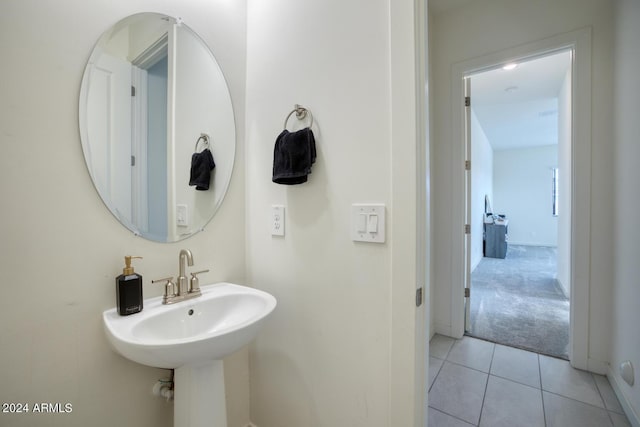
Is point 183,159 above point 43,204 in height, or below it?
above

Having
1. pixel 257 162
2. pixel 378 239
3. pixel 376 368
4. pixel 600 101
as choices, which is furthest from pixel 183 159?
pixel 600 101

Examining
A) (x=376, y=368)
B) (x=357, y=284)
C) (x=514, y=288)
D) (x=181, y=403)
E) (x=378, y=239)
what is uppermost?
(x=378, y=239)

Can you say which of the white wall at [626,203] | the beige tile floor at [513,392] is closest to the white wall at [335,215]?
the beige tile floor at [513,392]

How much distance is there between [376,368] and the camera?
2.93 ft

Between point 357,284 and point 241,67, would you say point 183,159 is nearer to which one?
point 241,67

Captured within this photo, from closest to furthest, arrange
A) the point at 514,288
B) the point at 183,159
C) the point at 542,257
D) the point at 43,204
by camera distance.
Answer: the point at 43,204 < the point at 183,159 < the point at 514,288 < the point at 542,257

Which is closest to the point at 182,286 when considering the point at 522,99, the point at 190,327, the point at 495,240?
the point at 190,327

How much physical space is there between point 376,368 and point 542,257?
6.66 meters

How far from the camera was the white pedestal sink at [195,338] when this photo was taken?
2.32ft

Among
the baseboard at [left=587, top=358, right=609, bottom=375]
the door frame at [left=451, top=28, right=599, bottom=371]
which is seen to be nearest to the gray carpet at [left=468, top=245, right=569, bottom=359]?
the baseboard at [left=587, top=358, right=609, bottom=375]

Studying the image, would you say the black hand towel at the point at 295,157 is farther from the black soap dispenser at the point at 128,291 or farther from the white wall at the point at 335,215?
the black soap dispenser at the point at 128,291

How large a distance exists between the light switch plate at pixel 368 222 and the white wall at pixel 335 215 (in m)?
0.03

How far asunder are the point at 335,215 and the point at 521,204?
326 inches

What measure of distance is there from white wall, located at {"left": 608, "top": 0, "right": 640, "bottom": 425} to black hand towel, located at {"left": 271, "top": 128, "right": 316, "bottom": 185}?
1749mm
